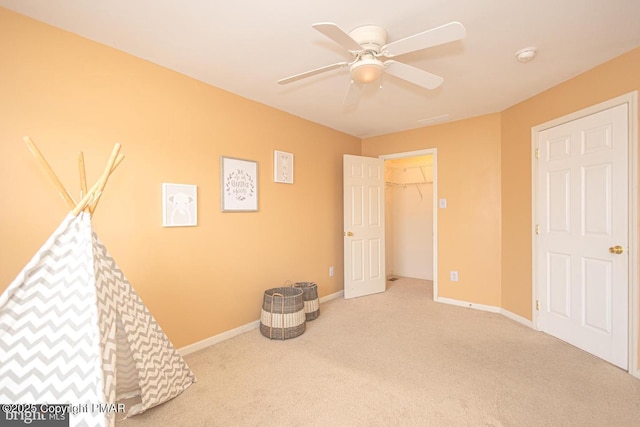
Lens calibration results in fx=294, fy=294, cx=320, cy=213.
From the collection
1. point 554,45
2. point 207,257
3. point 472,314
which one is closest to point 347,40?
point 554,45

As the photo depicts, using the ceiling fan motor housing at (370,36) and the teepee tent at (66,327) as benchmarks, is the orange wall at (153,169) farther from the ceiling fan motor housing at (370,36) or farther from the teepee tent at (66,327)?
the ceiling fan motor housing at (370,36)

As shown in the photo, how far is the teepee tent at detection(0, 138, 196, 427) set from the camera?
4.19ft

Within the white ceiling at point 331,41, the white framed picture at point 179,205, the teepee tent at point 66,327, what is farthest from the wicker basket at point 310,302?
the white ceiling at point 331,41

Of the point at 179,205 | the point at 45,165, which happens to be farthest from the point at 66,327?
the point at 179,205

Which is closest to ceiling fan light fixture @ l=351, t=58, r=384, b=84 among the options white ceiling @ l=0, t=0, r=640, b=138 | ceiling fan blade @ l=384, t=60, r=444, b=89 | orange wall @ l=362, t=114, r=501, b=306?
ceiling fan blade @ l=384, t=60, r=444, b=89

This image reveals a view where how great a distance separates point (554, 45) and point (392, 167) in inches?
139

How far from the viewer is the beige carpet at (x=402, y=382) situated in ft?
5.60

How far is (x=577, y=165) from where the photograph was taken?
8.27 ft

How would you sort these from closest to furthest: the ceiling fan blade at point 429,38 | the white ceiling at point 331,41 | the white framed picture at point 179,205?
1. the ceiling fan blade at point 429,38
2. the white ceiling at point 331,41
3. the white framed picture at point 179,205

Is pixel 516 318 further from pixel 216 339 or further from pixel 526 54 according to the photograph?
pixel 216 339

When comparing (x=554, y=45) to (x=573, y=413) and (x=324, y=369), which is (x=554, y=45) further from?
(x=324, y=369)

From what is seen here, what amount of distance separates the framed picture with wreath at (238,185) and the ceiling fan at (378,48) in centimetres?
127

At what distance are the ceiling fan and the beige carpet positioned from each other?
2014 millimetres

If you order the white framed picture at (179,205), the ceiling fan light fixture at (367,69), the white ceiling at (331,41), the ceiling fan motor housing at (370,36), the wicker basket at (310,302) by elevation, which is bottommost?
the wicker basket at (310,302)
